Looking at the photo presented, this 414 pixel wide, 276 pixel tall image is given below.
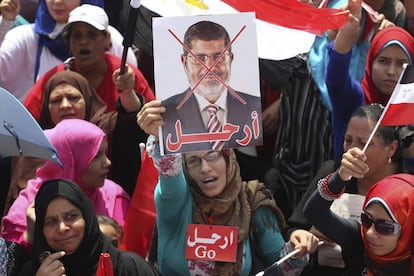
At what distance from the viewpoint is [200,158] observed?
511 cm

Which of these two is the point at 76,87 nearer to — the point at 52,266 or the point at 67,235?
the point at 67,235

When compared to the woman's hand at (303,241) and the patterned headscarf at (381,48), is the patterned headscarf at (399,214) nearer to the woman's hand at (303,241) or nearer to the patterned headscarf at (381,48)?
the woman's hand at (303,241)

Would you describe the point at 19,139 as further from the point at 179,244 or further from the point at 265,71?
the point at 265,71

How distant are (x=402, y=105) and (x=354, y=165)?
40 centimetres

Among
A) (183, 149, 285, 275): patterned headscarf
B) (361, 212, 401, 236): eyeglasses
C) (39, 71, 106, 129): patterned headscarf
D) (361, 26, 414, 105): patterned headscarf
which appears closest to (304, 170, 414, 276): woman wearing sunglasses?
→ (361, 212, 401, 236): eyeglasses

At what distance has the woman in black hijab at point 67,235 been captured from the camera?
484 cm

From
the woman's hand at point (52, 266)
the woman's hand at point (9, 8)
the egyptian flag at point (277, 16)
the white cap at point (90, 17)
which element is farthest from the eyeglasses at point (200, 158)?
the woman's hand at point (9, 8)

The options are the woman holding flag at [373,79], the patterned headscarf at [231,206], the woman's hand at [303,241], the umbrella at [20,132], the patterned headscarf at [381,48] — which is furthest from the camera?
the patterned headscarf at [381,48]

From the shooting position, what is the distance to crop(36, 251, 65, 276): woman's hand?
4.69 m

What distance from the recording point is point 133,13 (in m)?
4.82

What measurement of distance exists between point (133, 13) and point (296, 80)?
1569mm

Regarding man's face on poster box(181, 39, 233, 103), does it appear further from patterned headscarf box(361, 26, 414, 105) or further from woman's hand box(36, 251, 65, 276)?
patterned headscarf box(361, 26, 414, 105)

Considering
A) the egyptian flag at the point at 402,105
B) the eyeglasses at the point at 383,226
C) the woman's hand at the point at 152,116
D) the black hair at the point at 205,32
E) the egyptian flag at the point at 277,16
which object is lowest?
the eyeglasses at the point at 383,226

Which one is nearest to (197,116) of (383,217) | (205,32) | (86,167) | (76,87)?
(205,32)
